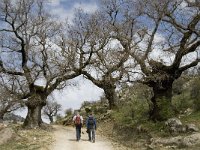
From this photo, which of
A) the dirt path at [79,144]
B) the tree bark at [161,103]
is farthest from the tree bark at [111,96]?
the tree bark at [161,103]

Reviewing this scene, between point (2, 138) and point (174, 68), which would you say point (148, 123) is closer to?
point (174, 68)

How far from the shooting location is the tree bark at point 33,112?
123 ft

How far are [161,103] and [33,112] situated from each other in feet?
43.3

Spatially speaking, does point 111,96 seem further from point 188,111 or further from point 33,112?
point 188,111

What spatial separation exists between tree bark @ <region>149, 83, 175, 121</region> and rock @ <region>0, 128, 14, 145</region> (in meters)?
9.99

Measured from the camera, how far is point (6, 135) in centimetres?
3005

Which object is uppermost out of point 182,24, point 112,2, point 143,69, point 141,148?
point 112,2

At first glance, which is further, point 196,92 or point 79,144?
point 196,92

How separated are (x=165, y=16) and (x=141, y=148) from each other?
29.6 ft

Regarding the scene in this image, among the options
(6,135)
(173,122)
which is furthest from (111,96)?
(173,122)

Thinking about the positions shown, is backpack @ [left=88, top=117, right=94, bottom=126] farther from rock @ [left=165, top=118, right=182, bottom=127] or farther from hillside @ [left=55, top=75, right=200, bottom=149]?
rock @ [left=165, top=118, right=182, bottom=127]

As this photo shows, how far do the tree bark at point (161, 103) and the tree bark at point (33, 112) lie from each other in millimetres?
11468

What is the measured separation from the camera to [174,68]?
29.6 m

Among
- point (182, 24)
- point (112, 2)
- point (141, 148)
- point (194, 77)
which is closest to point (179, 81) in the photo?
point (194, 77)
